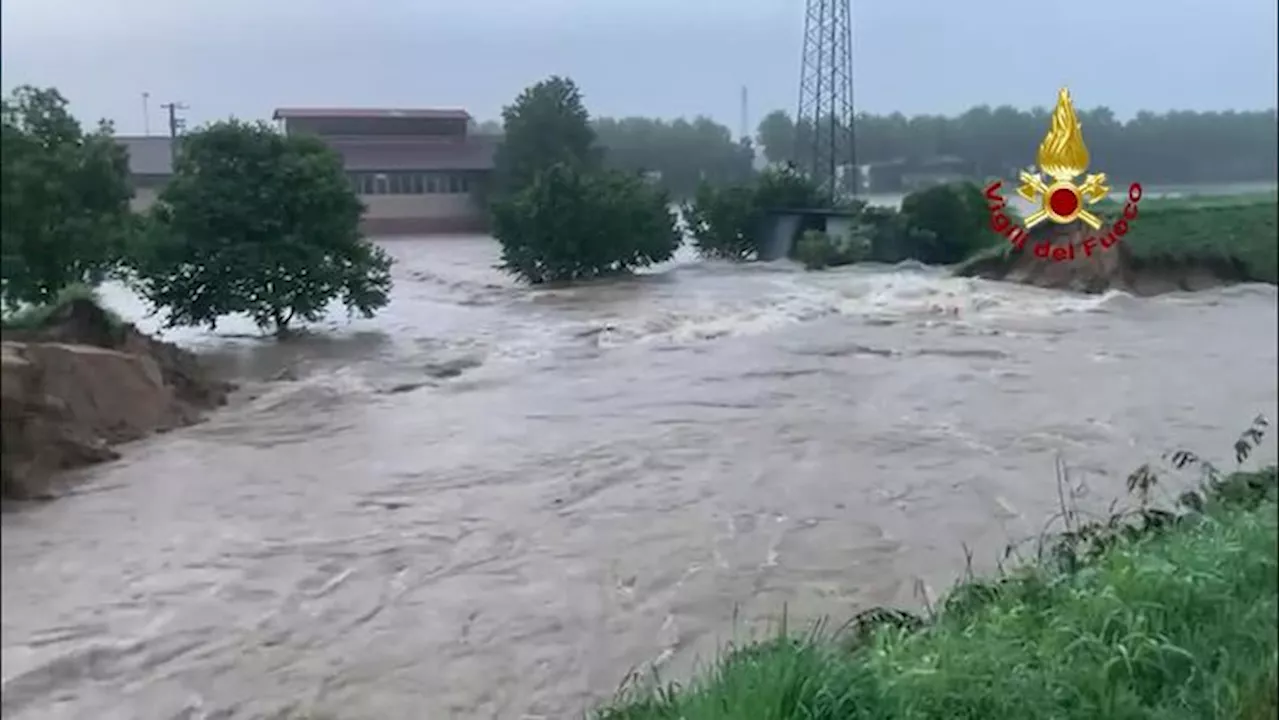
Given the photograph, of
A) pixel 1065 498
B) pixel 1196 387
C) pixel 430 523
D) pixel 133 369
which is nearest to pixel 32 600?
pixel 133 369

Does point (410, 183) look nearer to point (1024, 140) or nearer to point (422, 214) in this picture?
point (422, 214)

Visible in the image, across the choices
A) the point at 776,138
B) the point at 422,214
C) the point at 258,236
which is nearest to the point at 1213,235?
the point at 776,138

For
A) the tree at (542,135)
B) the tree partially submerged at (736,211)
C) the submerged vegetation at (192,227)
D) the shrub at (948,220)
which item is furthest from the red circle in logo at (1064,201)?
the submerged vegetation at (192,227)

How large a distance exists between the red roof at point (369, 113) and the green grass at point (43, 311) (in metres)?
0.38

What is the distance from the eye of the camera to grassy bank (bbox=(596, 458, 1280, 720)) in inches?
54.3

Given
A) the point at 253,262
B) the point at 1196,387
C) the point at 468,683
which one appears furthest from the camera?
the point at 1196,387

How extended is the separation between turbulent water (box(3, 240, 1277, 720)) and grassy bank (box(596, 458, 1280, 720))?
0.18 m

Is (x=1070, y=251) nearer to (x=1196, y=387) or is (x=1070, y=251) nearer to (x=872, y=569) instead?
(x=872, y=569)

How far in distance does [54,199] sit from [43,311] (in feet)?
0.26

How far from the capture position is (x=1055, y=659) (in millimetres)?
1492

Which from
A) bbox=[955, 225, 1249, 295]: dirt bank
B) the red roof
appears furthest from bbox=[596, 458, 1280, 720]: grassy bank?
the red roof

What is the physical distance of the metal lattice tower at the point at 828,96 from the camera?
74.9 inches

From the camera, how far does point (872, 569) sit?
6.47 feet

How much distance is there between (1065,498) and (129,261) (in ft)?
5.53
